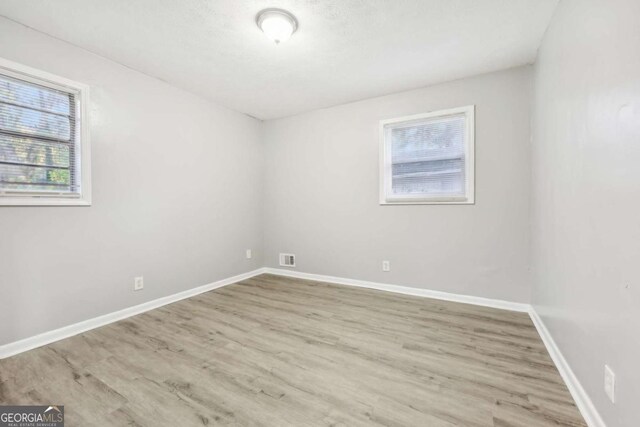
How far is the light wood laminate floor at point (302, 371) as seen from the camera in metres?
1.43

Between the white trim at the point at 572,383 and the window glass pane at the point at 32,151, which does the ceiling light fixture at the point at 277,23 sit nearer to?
the window glass pane at the point at 32,151

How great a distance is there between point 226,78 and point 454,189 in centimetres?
294

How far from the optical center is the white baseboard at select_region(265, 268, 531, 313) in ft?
9.37

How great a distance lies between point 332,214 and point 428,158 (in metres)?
1.51

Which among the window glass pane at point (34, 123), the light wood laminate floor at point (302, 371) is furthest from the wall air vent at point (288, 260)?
the window glass pane at point (34, 123)

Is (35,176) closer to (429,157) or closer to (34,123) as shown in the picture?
(34,123)

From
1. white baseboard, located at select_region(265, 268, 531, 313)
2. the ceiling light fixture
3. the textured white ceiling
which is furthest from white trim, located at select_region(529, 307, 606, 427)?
the ceiling light fixture

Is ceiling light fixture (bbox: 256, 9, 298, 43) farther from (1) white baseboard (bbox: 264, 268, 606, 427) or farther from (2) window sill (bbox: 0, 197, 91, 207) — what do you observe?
(1) white baseboard (bbox: 264, 268, 606, 427)

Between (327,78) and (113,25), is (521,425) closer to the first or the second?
(327,78)

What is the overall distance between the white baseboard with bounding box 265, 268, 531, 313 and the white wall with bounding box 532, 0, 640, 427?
2.50 feet

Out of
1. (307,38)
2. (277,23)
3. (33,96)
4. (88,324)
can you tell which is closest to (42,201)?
(33,96)

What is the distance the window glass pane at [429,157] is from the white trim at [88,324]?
2.96 m

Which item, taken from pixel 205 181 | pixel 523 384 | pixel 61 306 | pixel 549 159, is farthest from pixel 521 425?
pixel 205 181

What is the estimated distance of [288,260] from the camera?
4.33m
